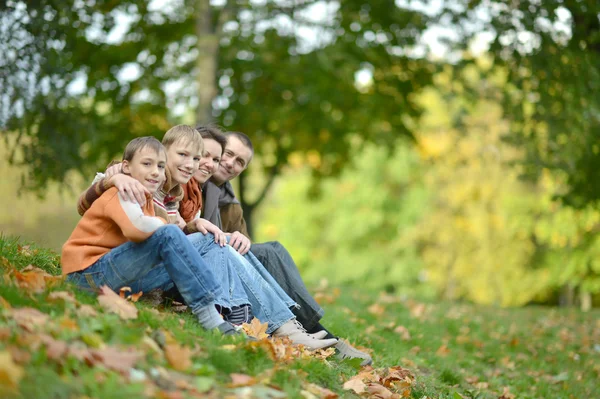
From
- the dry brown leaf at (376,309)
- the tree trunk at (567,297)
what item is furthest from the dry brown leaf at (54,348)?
the tree trunk at (567,297)

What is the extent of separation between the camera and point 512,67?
1164cm

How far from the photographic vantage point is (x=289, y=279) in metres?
5.48

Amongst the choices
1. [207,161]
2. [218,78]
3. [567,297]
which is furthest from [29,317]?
[567,297]

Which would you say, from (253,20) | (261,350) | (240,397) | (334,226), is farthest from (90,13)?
(334,226)

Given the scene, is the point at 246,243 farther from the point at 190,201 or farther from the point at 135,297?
the point at 135,297

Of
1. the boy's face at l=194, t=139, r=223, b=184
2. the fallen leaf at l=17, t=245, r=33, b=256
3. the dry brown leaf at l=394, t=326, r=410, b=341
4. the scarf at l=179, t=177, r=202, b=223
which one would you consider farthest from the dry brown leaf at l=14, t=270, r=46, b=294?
the dry brown leaf at l=394, t=326, r=410, b=341

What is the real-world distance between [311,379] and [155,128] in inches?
482

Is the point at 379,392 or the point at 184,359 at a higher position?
the point at 184,359

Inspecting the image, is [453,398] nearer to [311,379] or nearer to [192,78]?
Result: [311,379]

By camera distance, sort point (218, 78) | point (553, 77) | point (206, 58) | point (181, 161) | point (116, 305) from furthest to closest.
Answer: point (218, 78) → point (206, 58) → point (553, 77) → point (181, 161) → point (116, 305)

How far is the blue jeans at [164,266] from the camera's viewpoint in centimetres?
436

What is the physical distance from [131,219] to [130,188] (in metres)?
0.22

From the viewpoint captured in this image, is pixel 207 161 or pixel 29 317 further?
pixel 207 161

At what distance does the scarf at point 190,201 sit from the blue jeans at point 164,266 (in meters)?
0.78
